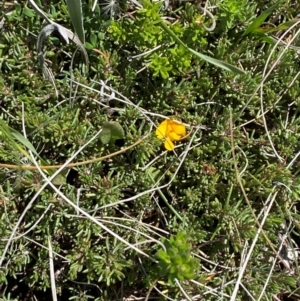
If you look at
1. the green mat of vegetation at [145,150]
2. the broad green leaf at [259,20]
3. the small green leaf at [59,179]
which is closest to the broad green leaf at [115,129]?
the green mat of vegetation at [145,150]

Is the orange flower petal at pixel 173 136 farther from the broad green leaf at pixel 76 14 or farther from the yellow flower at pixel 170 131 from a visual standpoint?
the broad green leaf at pixel 76 14

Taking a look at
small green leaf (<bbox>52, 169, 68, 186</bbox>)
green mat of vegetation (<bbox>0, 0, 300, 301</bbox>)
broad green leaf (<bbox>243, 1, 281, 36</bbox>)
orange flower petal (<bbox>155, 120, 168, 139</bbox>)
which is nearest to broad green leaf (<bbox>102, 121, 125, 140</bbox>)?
green mat of vegetation (<bbox>0, 0, 300, 301</bbox>)

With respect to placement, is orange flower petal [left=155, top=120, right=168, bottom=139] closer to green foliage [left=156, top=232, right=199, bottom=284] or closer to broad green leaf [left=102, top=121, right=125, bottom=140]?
broad green leaf [left=102, top=121, right=125, bottom=140]

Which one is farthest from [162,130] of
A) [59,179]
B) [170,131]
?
[59,179]

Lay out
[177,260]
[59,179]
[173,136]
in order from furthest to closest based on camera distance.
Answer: [173,136] < [59,179] < [177,260]

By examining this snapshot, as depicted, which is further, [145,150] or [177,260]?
[145,150]

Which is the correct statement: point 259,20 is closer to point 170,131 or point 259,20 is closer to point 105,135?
point 170,131

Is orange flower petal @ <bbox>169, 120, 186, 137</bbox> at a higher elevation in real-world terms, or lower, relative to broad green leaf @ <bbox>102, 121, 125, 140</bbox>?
lower
